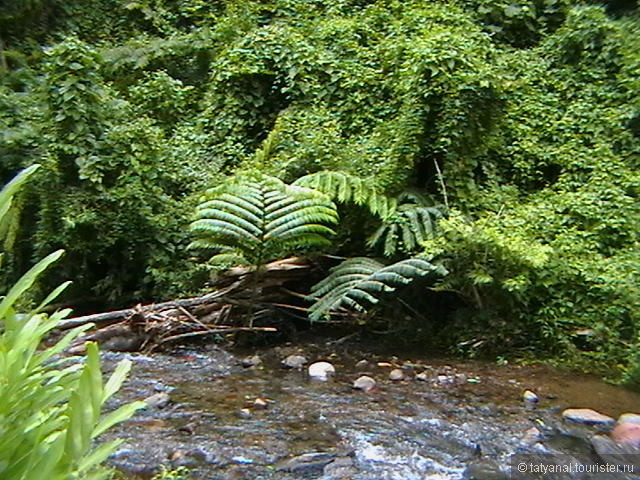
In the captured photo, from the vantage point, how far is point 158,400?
341cm

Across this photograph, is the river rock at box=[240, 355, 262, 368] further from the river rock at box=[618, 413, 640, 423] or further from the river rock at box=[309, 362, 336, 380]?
the river rock at box=[618, 413, 640, 423]

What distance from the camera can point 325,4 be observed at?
30.6ft

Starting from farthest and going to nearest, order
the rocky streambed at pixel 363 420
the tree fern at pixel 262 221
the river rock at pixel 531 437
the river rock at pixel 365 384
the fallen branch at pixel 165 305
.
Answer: the fallen branch at pixel 165 305 < the tree fern at pixel 262 221 < the river rock at pixel 365 384 < the river rock at pixel 531 437 < the rocky streambed at pixel 363 420

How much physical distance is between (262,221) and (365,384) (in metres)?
1.63

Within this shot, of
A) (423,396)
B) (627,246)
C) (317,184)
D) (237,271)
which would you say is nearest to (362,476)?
(423,396)

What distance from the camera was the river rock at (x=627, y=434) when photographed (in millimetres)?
2775

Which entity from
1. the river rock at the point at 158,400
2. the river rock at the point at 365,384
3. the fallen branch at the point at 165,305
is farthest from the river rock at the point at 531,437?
the fallen branch at the point at 165,305

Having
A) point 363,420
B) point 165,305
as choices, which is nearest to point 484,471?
point 363,420

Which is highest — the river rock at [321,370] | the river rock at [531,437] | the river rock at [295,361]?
the river rock at [531,437]

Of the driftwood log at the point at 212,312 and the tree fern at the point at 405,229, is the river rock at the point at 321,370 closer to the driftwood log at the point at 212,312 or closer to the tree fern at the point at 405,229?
the driftwood log at the point at 212,312

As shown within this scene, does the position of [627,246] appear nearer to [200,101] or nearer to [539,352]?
[539,352]

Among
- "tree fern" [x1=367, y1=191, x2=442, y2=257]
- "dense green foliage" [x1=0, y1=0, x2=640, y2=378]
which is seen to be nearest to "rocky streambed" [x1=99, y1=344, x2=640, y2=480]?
"dense green foliage" [x1=0, y1=0, x2=640, y2=378]

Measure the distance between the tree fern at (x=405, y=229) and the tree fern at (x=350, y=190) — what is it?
10 centimetres

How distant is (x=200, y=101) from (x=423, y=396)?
247 inches
